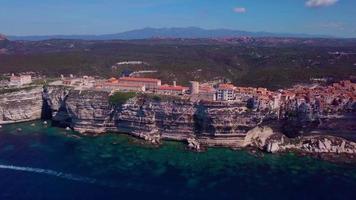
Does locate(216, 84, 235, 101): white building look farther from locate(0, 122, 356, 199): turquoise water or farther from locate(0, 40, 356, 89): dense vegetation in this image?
locate(0, 40, 356, 89): dense vegetation

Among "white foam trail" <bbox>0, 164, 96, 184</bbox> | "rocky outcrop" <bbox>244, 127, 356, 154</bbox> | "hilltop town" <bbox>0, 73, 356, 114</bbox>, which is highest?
"hilltop town" <bbox>0, 73, 356, 114</bbox>

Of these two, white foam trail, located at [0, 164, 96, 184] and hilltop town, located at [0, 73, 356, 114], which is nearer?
white foam trail, located at [0, 164, 96, 184]

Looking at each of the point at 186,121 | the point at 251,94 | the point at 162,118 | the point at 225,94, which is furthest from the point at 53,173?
the point at 251,94

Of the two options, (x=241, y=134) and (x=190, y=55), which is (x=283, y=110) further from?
(x=190, y=55)

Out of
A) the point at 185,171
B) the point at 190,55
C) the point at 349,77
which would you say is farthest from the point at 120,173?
Result: the point at 190,55

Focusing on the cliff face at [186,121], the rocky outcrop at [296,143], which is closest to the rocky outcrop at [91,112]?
the cliff face at [186,121]

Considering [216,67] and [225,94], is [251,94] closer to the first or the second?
[225,94]

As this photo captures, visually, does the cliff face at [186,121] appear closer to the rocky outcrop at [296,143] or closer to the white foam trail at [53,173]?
the rocky outcrop at [296,143]

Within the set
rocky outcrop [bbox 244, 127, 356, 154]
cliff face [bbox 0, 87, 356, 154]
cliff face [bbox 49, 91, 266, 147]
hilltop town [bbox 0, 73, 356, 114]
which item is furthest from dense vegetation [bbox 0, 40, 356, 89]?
cliff face [bbox 49, 91, 266, 147]
